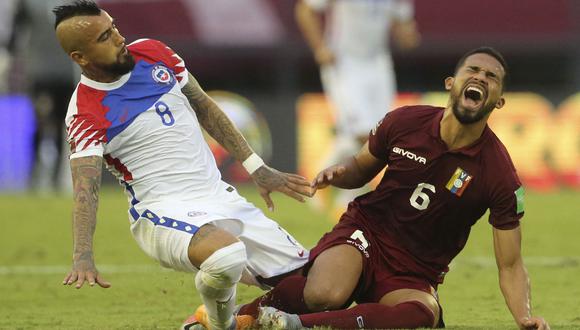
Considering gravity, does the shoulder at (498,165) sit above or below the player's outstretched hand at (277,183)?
above

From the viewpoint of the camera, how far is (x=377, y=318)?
6629 millimetres

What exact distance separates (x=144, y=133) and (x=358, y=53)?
25.9 feet

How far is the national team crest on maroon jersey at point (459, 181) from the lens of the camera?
6.77 metres

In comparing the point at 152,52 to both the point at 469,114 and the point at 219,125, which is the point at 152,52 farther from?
the point at 469,114

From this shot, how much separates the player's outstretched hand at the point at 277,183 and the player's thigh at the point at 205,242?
0.68m

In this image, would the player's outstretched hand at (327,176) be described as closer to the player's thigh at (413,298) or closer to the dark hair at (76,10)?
the player's thigh at (413,298)

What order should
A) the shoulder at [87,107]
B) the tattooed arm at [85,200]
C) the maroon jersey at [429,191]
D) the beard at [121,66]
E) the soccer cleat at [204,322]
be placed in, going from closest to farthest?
the tattooed arm at [85,200], the shoulder at [87,107], the beard at [121,66], the maroon jersey at [429,191], the soccer cleat at [204,322]

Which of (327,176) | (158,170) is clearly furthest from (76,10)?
(327,176)

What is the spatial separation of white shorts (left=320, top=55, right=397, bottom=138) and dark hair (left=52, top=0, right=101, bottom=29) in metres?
7.54

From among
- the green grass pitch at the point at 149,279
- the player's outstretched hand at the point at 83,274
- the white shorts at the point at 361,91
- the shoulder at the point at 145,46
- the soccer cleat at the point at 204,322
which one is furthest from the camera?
the white shorts at the point at 361,91

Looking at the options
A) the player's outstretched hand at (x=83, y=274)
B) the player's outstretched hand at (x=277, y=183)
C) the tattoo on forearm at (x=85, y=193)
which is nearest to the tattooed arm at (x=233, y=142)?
the player's outstretched hand at (x=277, y=183)

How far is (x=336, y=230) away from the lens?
24.2 ft

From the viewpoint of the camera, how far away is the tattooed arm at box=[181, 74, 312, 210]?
Answer: 707cm

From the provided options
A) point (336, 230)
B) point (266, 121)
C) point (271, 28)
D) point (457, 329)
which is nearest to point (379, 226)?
point (336, 230)
